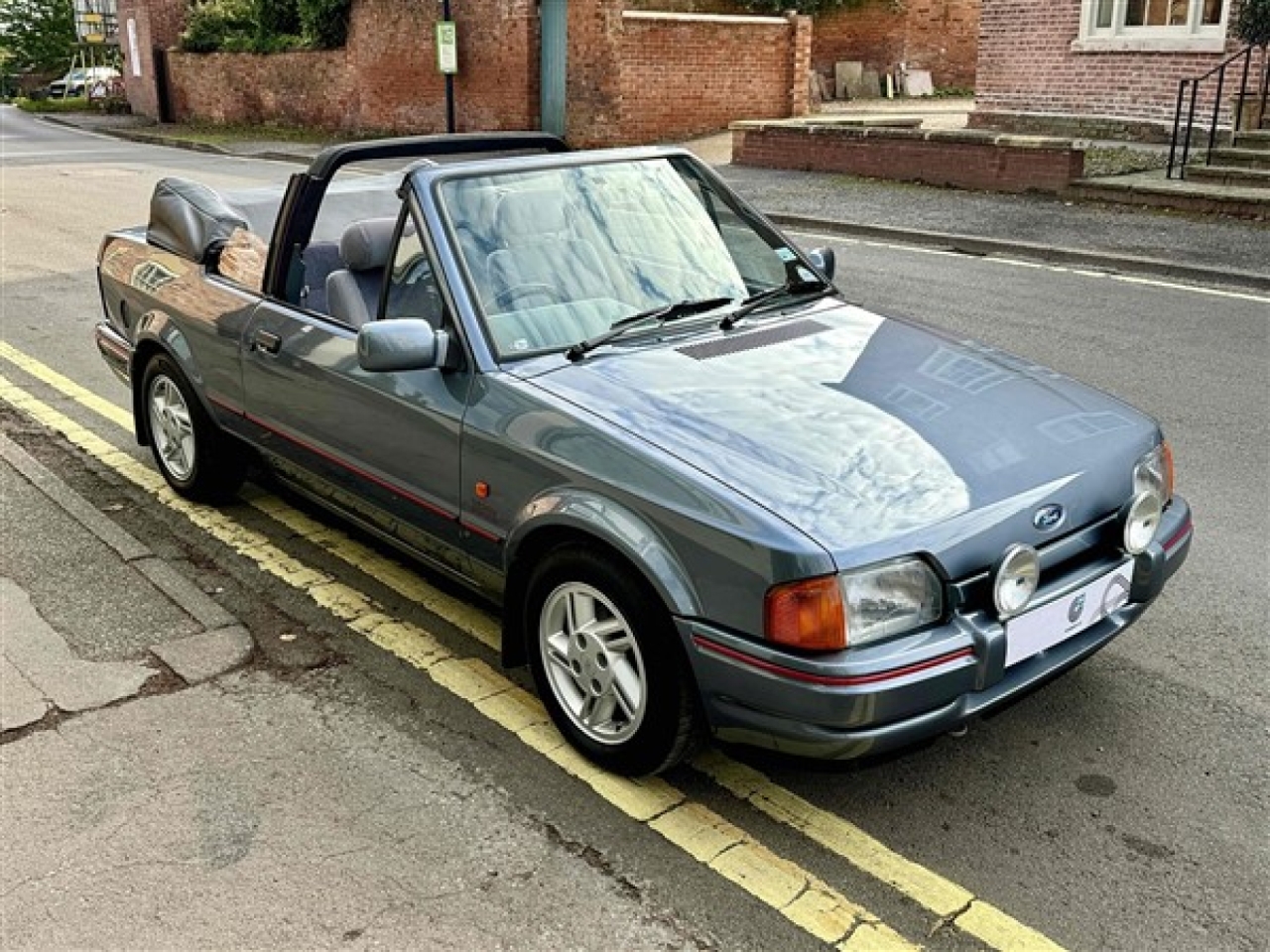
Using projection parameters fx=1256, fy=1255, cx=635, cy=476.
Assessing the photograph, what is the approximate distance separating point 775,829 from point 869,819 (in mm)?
251

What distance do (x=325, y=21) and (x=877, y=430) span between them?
95.0ft

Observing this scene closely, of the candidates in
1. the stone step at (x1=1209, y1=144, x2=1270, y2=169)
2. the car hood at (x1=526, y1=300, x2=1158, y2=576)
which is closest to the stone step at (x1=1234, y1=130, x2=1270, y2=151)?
the stone step at (x1=1209, y1=144, x2=1270, y2=169)

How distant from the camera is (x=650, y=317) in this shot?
3939 millimetres

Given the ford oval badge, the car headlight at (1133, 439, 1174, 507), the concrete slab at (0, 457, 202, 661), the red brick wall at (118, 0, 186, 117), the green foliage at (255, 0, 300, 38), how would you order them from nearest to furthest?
1. the ford oval badge
2. the car headlight at (1133, 439, 1174, 507)
3. the concrete slab at (0, 457, 202, 661)
4. the green foliage at (255, 0, 300, 38)
5. the red brick wall at (118, 0, 186, 117)

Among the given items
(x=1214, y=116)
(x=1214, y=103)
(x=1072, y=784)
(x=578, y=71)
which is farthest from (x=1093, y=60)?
(x=1072, y=784)

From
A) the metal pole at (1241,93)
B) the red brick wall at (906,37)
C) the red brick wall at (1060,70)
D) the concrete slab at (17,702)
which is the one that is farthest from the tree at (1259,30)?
the concrete slab at (17,702)

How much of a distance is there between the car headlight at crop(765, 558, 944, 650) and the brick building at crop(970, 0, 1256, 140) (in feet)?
50.5

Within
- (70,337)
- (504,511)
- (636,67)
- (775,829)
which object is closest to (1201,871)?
(775,829)

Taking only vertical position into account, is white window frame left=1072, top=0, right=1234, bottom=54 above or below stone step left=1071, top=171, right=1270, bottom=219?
above

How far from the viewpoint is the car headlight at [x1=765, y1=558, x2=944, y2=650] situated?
2867mm

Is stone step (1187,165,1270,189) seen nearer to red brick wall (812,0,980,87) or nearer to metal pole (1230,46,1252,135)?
metal pole (1230,46,1252,135)

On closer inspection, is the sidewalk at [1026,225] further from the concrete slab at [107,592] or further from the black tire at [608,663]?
the concrete slab at [107,592]

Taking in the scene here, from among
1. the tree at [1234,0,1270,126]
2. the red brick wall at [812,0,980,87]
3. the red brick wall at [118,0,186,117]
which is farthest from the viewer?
the red brick wall at [118,0,186,117]

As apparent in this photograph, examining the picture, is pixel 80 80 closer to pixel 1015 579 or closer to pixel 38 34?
pixel 38 34
